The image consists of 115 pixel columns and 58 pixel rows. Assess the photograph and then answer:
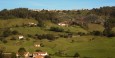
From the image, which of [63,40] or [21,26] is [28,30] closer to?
[21,26]

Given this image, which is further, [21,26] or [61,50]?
[21,26]

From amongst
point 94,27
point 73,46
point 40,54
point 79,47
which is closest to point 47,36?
point 73,46

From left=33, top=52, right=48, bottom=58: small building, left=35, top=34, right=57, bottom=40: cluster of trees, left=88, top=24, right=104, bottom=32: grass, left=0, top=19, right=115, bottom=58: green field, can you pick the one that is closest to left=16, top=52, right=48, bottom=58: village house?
left=33, top=52, right=48, bottom=58: small building

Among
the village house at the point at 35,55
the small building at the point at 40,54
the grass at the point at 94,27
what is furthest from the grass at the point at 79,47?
the grass at the point at 94,27

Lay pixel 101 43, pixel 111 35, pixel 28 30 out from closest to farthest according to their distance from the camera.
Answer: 1. pixel 101 43
2. pixel 111 35
3. pixel 28 30

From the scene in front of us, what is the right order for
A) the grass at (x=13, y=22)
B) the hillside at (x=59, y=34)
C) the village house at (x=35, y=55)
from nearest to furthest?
the village house at (x=35, y=55)
the hillside at (x=59, y=34)
the grass at (x=13, y=22)

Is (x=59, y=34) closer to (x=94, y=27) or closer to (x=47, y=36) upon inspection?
(x=47, y=36)

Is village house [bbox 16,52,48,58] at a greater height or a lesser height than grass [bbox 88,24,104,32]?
greater

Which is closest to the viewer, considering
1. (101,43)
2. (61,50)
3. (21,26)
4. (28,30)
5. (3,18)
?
(61,50)

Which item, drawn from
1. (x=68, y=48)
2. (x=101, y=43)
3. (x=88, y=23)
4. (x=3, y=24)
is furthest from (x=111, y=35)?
(x=3, y=24)

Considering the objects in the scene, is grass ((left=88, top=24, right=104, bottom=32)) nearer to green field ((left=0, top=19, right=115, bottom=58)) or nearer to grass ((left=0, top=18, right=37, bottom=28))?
grass ((left=0, top=18, right=37, bottom=28))

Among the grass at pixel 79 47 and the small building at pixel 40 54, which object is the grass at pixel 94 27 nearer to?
the grass at pixel 79 47
